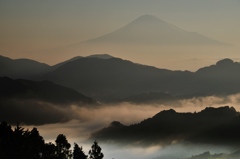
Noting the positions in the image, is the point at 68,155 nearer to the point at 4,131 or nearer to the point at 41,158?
the point at 41,158

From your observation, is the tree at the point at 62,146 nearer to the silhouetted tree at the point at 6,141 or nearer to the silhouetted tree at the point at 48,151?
the silhouetted tree at the point at 48,151

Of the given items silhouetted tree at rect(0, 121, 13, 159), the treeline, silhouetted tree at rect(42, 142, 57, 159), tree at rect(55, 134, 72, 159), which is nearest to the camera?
silhouetted tree at rect(0, 121, 13, 159)

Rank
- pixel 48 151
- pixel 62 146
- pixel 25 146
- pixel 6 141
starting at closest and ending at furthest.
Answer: pixel 25 146 → pixel 6 141 → pixel 48 151 → pixel 62 146

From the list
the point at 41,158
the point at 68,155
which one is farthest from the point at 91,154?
the point at 41,158

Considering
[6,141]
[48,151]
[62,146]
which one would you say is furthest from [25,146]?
[62,146]

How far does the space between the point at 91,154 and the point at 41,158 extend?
22.5 meters

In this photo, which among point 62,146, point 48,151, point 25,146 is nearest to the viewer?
point 25,146

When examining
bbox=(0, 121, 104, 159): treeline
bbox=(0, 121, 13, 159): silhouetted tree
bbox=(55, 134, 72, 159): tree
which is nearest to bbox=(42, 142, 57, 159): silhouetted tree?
bbox=(0, 121, 104, 159): treeline

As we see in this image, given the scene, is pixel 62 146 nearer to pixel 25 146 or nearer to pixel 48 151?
pixel 48 151

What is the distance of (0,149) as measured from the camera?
346 feet

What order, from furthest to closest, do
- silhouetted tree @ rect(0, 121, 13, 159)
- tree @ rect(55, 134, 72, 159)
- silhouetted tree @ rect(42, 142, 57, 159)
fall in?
1. tree @ rect(55, 134, 72, 159)
2. silhouetted tree @ rect(42, 142, 57, 159)
3. silhouetted tree @ rect(0, 121, 13, 159)

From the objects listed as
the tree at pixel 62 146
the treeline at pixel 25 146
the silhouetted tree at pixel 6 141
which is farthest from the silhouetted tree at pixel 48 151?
the silhouetted tree at pixel 6 141

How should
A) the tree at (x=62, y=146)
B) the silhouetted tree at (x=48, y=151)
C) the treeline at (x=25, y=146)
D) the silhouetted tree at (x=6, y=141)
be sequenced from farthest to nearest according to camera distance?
the tree at (x=62, y=146) < the silhouetted tree at (x=48, y=151) < the treeline at (x=25, y=146) < the silhouetted tree at (x=6, y=141)

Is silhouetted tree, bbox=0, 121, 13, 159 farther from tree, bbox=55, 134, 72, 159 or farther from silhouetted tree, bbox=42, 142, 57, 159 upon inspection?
tree, bbox=55, 134, 72, 159
